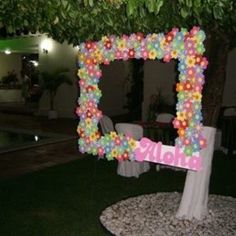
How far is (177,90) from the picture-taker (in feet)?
11.9

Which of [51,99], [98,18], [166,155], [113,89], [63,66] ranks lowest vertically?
[51,99]

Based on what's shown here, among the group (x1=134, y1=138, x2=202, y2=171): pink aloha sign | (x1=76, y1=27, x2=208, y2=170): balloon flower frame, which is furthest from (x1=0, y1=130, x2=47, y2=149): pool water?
(x1=134, y1=138, x2=202, y2=171): pink aloha sign

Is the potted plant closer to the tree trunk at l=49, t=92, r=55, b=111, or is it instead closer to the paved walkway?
the tree trunk at l=49, t=92, r=55, b=111

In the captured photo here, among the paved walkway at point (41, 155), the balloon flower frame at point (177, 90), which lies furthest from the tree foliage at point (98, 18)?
the paved walkway at point (41, 155)

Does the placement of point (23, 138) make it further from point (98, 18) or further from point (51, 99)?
point (98, 18)

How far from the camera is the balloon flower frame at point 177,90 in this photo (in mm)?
3543

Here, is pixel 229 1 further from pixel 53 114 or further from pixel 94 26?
pixel 53 114

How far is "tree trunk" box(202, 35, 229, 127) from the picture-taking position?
177 inches

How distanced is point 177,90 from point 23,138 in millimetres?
7334

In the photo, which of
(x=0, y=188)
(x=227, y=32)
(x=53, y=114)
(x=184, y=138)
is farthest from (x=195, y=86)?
(x=53, y=114)

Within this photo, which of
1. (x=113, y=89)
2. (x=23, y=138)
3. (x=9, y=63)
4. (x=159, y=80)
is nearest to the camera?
(x=23, y=138)

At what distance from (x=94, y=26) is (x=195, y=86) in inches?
43.4

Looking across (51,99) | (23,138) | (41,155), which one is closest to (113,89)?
(51,99)

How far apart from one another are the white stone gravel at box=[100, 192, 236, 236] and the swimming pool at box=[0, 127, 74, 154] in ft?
14.4
